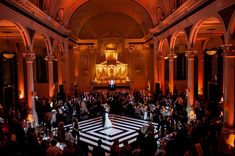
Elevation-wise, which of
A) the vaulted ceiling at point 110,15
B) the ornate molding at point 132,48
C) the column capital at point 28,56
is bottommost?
the column capital at point 28,56

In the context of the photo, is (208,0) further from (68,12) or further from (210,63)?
(68,12)

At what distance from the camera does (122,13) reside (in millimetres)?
29250

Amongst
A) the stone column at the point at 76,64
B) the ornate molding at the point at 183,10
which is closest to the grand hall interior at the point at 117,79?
the ornate molding at the point at 183,10

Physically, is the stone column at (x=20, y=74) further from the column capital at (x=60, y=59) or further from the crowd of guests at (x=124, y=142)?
the crowd of guests at (x=124, y=142)

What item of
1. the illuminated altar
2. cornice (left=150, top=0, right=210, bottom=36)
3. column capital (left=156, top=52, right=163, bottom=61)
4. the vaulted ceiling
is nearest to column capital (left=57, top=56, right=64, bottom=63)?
the vaulted ceiling

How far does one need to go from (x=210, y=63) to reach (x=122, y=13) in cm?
1295

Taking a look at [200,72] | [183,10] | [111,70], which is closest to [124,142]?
[183,10]

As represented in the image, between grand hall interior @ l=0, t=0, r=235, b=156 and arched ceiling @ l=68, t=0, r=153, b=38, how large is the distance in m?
0.12

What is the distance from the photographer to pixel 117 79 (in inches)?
1144

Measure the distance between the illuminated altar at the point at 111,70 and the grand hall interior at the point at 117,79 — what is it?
4.7 inches

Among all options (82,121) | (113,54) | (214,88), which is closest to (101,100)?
(82,121)

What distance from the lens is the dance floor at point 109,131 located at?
38.8ft

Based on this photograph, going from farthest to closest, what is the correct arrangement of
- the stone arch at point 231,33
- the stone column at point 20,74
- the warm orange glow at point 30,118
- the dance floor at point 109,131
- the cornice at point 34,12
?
the stone column at point 20,74 → the warm orange glow at point 30,118 → the dance floor at point 109,131 → the cornice at point 34,12 → the stone arch at point 231,33

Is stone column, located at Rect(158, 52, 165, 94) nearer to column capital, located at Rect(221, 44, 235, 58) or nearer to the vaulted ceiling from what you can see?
the vaulted ceiling
